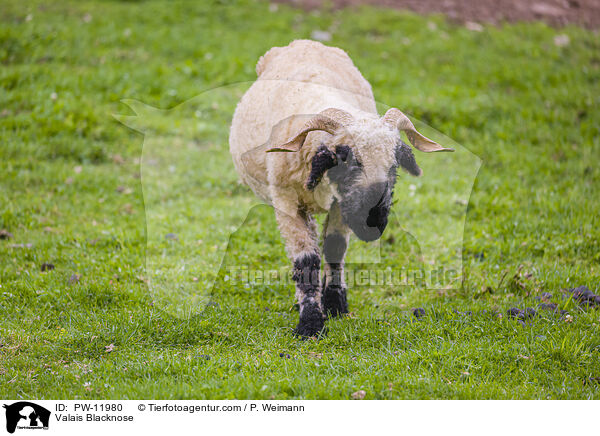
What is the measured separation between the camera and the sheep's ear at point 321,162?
189 inches

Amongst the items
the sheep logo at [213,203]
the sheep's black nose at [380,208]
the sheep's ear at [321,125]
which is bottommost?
the sheep logo at [213,203]

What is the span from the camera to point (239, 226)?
8203 millimetres

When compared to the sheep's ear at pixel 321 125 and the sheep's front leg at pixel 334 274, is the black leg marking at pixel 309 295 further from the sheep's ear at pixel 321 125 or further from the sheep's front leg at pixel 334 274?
the sheep's ear at pixel 321 125

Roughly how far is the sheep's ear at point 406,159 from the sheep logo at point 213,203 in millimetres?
14

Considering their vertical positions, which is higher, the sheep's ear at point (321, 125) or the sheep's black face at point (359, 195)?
the sheep's ear at point (321, 125)

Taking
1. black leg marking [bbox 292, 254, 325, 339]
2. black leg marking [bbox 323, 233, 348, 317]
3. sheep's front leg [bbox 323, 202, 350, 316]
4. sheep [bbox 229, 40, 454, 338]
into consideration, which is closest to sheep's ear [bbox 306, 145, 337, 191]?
sheep [bbox 229, 40, 454, 338]

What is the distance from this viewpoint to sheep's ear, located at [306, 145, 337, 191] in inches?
189

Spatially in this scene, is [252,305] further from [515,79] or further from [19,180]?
[515,79]
